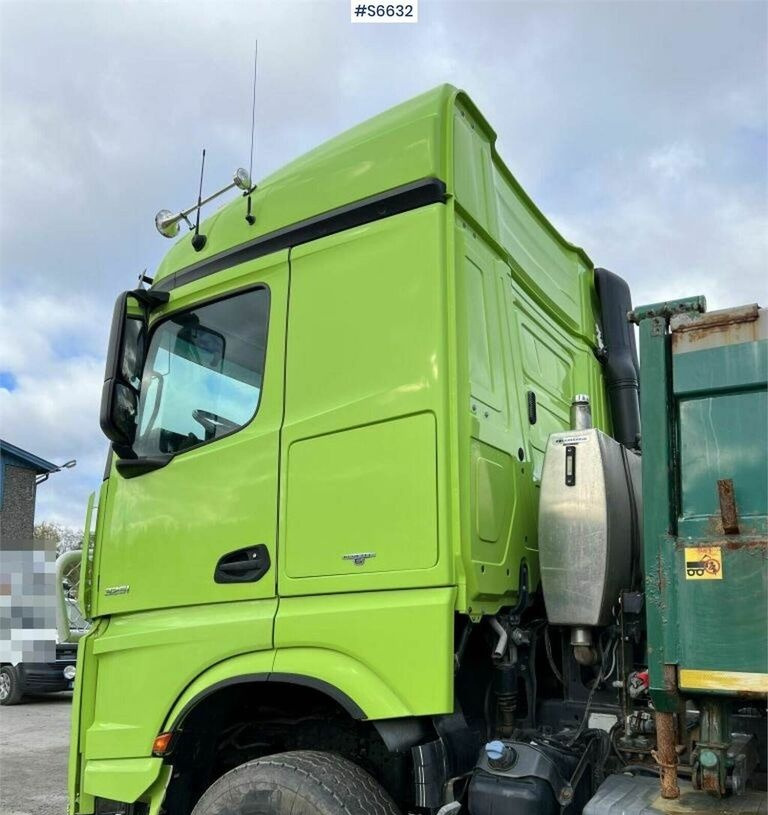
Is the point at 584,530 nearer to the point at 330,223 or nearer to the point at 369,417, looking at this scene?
the point at 369,417

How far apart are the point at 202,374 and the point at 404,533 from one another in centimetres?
135

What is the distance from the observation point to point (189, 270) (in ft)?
12.8

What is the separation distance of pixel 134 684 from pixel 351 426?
1427 millimetres

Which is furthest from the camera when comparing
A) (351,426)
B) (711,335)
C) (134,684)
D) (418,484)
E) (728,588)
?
(134,684)

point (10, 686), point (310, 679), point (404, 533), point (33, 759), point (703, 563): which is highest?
point (404, 533)

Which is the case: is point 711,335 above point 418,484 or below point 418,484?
above

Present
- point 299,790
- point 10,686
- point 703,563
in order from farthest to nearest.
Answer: point 10,686
point 299,790
point 703,563

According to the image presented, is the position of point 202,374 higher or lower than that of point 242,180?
lower

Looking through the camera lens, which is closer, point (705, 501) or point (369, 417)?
point (705, 501)

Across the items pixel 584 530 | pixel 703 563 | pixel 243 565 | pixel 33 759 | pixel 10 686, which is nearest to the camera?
pixel 703 563

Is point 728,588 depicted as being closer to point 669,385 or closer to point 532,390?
point 669,385

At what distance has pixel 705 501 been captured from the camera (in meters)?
2.40

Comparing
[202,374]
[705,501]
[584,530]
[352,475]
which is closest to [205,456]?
[202,374]

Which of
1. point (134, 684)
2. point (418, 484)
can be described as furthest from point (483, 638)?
point (134, 684)
